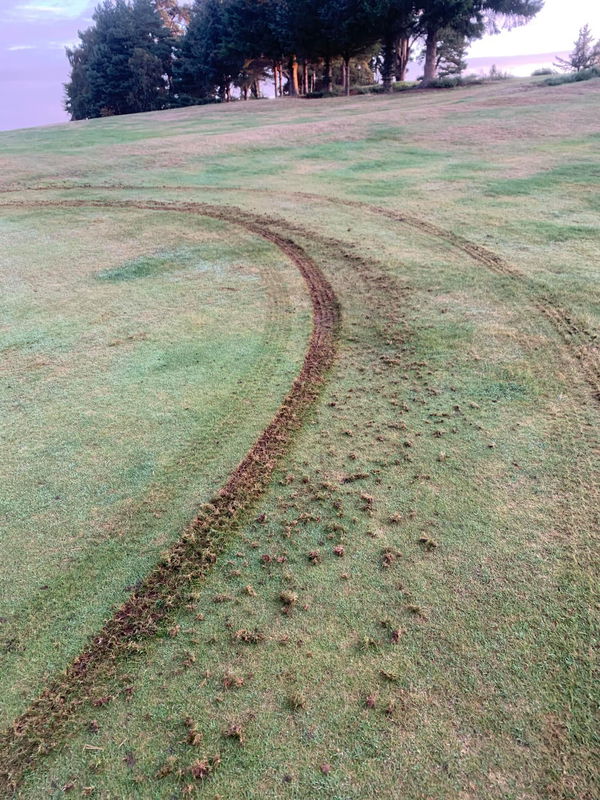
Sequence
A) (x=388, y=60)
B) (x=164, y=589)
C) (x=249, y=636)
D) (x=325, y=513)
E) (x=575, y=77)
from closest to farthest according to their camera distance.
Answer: (x=249, y=636)
(x=164, y=589)
(x=325, y=513)
(x=575, y=77)
(x=388, y=60)

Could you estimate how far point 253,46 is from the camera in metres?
38.9

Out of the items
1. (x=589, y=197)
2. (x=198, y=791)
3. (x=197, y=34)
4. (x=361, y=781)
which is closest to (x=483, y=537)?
(x=361, y=781)

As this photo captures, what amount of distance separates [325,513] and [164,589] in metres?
1.20

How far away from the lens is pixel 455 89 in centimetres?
2944

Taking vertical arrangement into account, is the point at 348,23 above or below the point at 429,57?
above

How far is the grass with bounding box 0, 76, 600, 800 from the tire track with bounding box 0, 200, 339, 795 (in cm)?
9

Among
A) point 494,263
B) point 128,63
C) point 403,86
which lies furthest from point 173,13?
point 494,263

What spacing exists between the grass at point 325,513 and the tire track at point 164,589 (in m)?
0.09

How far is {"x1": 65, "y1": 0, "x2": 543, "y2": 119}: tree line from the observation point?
31.0 m

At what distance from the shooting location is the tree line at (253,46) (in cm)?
3100

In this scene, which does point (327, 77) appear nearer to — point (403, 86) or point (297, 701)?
point (403, 86)

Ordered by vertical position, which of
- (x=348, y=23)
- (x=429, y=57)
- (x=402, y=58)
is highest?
(x=348, y=23)

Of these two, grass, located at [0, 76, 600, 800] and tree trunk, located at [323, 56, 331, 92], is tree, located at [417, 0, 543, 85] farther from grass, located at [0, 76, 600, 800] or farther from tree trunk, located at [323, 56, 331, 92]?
grass, located at [0, 76, 600, 800]

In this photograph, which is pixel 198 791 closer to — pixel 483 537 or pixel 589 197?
pixel 483 537
